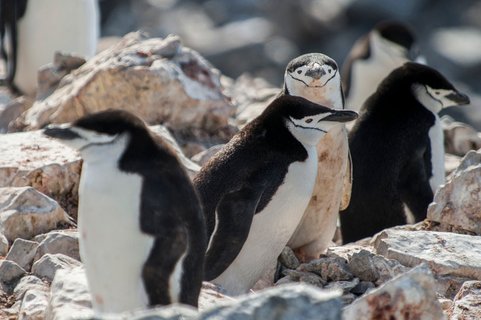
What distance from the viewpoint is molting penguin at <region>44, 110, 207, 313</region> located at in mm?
4977

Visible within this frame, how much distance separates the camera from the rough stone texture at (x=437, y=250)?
6285mm

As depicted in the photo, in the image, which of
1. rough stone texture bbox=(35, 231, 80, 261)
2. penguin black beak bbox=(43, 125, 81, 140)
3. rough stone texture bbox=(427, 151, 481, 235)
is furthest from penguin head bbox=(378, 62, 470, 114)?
penguin black beak bbox=(43, 125, 81, 140)

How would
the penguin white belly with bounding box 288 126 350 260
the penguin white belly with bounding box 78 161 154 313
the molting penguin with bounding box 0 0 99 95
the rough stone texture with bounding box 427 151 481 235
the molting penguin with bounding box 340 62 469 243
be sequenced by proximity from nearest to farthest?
the penguin white belly with bounding box 78 161 154 313 < the rough stone texture with bounding box 427 151 481 235 < the penguin white belly with bounding box 288 126 350 260 < the molting penguin with bounding box 340 62 469 243 < the molting penguin with bounding box 0 0 99 95

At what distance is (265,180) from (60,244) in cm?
104

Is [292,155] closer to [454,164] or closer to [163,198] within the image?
[163,198]

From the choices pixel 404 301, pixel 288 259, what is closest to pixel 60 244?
pixel 288 259

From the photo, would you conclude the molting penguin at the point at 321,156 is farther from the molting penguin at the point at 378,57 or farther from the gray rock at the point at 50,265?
the molting penguin at the point at 378,57

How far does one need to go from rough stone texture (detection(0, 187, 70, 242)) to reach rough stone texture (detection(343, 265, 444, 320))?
7.82 feet

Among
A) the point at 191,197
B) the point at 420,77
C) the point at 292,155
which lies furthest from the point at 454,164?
the point at 191,197

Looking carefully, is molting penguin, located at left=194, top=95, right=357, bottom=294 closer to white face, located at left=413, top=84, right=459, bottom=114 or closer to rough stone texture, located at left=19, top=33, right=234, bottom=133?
rough stone texture, located at left=19, top=33, right=234, bottom=133

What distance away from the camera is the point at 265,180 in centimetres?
638

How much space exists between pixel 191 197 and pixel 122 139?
0.36 metres

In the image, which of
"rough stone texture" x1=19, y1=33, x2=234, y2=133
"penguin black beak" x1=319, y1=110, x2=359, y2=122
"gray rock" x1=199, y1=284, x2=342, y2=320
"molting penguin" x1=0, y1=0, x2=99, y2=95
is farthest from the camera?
"molting penguin" x1=0, y1=0, x2=99, y2=95

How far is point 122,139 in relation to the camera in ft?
16.7
